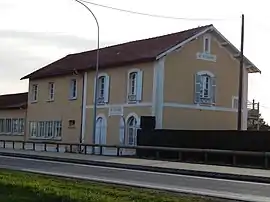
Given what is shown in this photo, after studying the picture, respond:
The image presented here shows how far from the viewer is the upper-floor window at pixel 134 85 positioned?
41.3 meters

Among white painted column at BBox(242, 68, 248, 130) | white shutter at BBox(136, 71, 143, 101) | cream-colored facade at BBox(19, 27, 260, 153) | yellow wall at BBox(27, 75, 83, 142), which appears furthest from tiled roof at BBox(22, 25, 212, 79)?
white painted column at BBox(242, 68, 248, 130)

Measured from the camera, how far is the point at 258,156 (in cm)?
2967

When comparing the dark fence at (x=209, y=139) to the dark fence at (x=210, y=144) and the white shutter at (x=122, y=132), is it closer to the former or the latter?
the dark fence at (x=210, y=144)

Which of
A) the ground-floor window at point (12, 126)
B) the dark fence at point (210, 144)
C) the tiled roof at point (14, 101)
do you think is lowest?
the dark fence at point (210, 144)

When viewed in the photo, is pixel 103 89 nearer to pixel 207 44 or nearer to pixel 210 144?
pixel 207 44

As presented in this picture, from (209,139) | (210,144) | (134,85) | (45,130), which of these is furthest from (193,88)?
(45,130)

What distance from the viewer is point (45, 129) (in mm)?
52031

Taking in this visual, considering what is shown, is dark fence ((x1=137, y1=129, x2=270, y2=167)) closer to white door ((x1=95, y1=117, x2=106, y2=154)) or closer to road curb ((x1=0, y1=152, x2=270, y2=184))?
Answer: road curb ((x1=0, y1=152, x2=270, y2=184))

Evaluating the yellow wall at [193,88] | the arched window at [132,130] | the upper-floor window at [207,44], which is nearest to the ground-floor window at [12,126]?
the arched window at [132,130]

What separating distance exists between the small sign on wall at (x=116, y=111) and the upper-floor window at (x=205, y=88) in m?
5.17

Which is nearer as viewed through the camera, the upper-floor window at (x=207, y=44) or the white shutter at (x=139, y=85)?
the white shutter at (x=139, y=85)

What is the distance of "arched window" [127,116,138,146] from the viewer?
136 feet

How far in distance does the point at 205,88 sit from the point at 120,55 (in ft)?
22.2

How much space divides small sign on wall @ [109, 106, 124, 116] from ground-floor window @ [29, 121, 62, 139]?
24.7 ft
